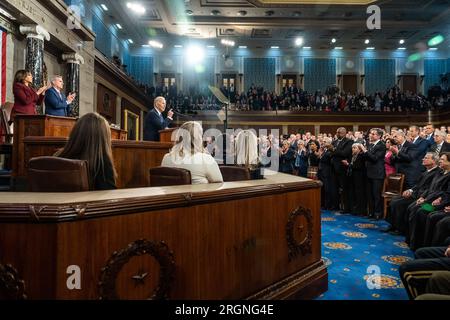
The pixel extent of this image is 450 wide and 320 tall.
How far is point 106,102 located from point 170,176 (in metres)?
10.1

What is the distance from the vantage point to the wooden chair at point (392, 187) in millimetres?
4711

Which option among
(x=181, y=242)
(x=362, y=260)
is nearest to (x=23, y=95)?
(x=181, y=242)

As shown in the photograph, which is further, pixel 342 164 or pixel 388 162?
pixel 342 164

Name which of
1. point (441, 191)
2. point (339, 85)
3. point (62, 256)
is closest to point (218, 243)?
point (62, 256)

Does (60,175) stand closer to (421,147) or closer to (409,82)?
(421,147)

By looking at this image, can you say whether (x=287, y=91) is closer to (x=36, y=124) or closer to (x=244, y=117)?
(x=244, y=117)

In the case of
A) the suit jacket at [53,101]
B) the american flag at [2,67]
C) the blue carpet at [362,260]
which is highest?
the american flag at [2,67]

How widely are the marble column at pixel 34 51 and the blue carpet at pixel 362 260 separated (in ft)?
20.5

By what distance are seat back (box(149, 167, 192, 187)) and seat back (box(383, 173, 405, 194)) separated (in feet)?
12.5

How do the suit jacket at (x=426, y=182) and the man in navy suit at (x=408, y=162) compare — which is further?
the man in navy suit at (x=408, y=162)

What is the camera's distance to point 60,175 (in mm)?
1732

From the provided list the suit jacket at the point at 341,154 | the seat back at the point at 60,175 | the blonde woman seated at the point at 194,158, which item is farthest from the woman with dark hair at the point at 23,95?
the suit jacket at the point at 341,154

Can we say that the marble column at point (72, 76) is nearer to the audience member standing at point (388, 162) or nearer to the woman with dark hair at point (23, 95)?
the woman with dark hair at point (23, 95)

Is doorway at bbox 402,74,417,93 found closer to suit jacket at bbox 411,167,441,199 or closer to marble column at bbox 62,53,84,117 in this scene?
suit jacket at bbox 411,167,441,199
